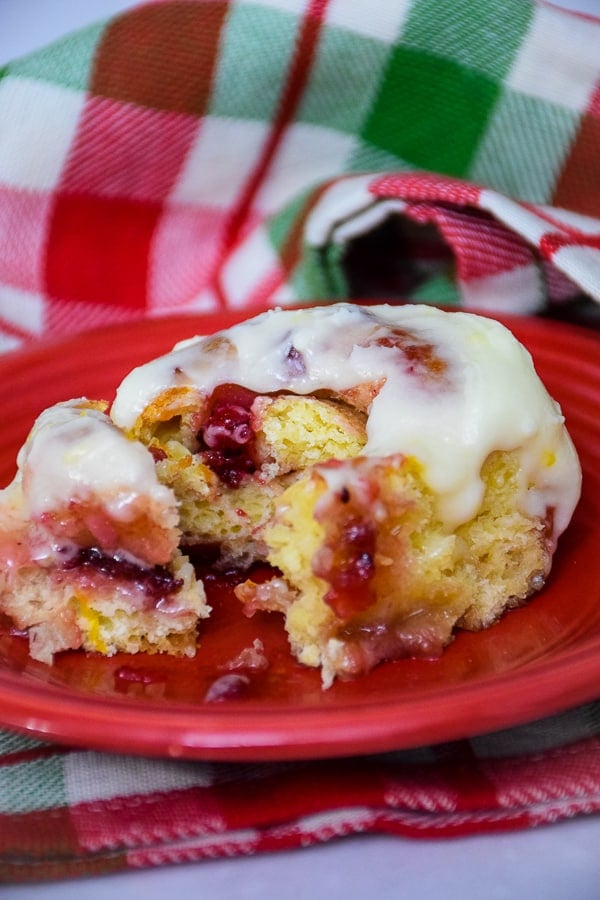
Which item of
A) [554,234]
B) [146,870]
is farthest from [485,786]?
[554,234]

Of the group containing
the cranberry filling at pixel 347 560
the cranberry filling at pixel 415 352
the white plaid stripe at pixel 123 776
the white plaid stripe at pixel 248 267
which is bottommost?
the white plaid stripe at pixel 248 267

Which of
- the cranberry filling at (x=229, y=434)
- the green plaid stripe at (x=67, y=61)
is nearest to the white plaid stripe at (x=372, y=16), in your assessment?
the green plaid stripe at (x=67, y=61)

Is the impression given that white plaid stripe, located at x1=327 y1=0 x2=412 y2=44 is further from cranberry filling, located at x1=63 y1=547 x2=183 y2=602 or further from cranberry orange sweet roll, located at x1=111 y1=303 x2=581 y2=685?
cranberry filling, located at x1=63 y1=547 x2=183 y2=602

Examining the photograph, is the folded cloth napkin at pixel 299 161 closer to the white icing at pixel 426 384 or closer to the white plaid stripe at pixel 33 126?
the white plaid stripe at pixel 33 126

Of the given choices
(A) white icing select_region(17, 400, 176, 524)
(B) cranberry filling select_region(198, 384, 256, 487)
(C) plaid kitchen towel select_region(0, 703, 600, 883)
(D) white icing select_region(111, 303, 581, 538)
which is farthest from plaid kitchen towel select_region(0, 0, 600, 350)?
(C) plaid kitchen towel select_region(0, 703, 600, 883)

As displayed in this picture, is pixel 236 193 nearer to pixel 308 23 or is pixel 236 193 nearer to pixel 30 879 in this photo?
pixel 308 23

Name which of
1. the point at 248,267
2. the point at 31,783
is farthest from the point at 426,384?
the point at 248,267

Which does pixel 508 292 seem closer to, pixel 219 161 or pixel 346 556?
pixel 219 161
